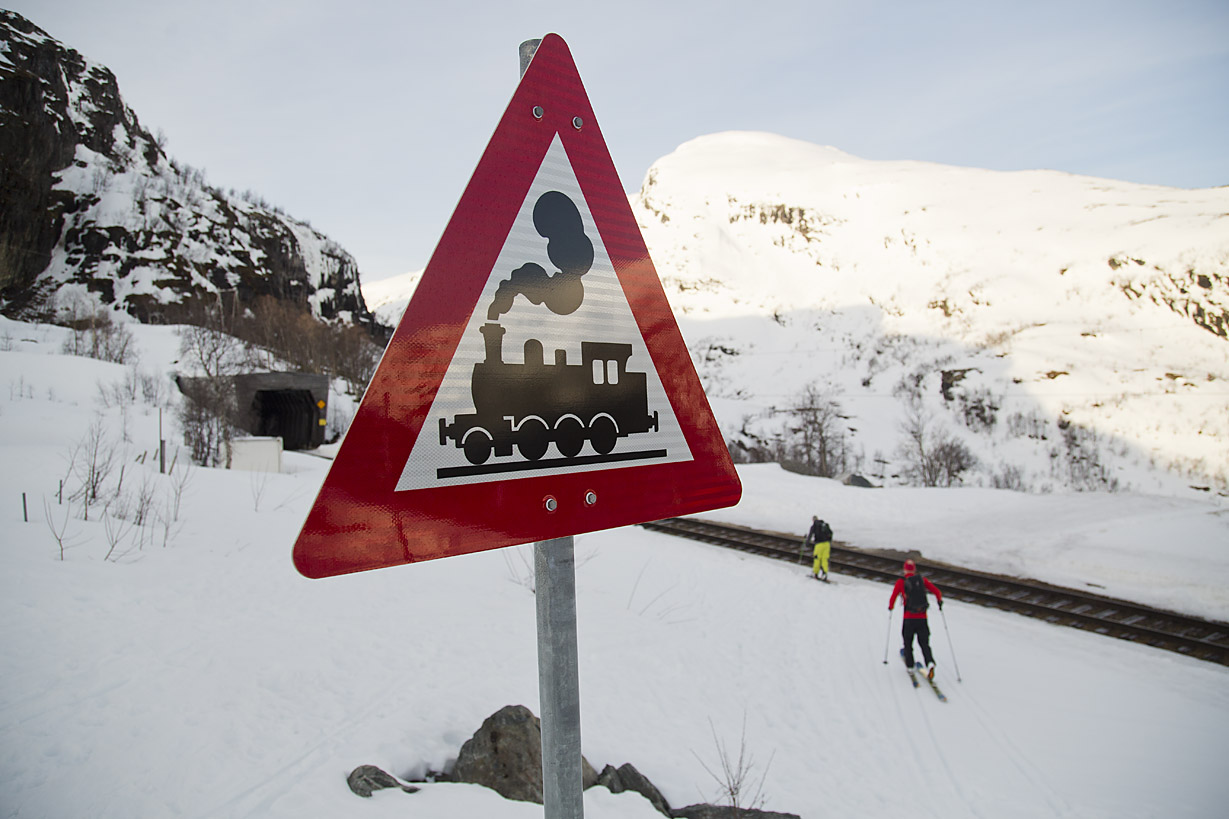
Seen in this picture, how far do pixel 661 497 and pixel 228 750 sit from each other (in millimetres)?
4871

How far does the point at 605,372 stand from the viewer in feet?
4.24

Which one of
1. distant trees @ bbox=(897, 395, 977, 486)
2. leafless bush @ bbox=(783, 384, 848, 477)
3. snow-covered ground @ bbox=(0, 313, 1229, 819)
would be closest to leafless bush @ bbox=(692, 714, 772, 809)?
snow-covered ground @ bbox=(0, 313, 1229, 819)

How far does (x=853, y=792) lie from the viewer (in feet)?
19.1

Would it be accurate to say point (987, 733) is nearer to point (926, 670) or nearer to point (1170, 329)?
point (926, 670)

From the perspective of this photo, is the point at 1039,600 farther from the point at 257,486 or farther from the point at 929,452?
the point at 929,452

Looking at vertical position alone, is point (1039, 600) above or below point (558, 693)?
below

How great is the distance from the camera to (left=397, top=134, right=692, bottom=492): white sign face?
110 centimetres

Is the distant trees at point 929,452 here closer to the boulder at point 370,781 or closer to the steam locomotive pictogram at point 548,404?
the boulder at point 370,781

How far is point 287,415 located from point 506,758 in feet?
108

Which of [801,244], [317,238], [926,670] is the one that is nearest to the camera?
[926,670]

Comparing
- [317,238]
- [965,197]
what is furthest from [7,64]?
[965,197]

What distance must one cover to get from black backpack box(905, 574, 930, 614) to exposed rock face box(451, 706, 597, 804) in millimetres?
5748

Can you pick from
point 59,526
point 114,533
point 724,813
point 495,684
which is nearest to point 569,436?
point 724,813

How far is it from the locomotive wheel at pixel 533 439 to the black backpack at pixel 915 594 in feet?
29.0
